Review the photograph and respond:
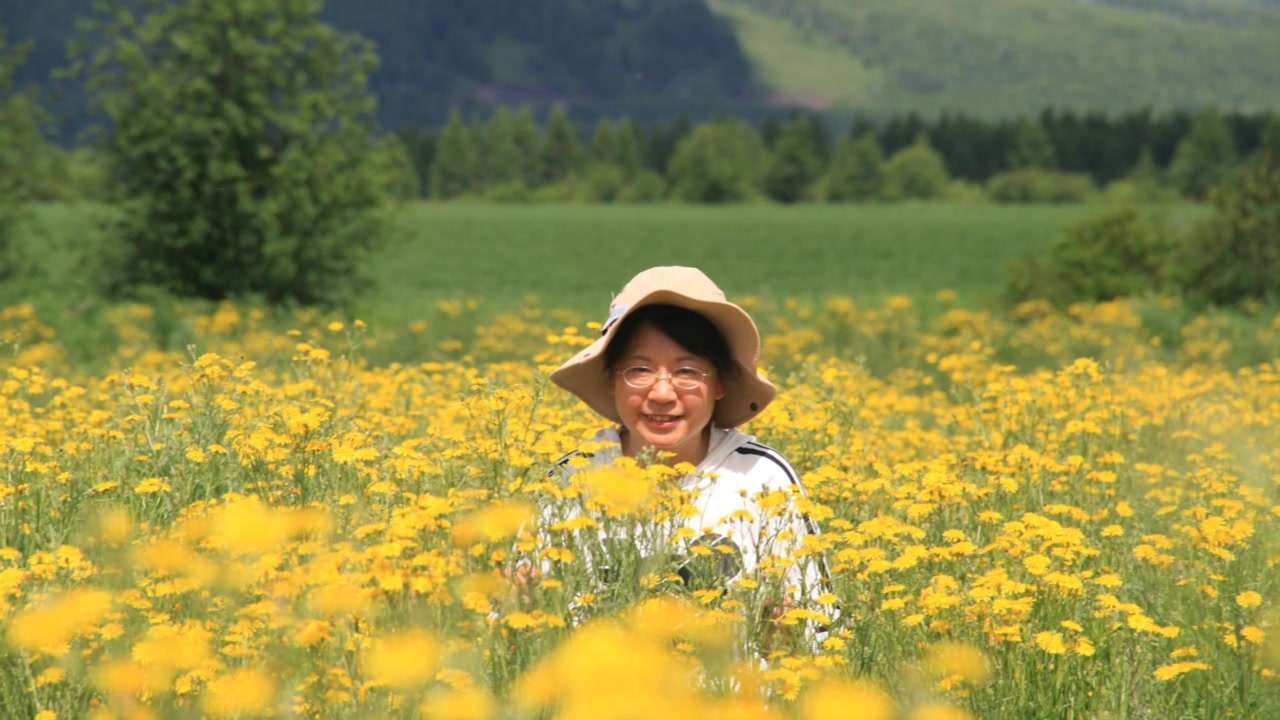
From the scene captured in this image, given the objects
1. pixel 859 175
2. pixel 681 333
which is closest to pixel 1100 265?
pixel 681 333

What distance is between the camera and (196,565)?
232 centimetres

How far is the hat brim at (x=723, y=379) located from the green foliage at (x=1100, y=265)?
65.7ft

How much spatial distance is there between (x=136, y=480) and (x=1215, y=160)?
113 m

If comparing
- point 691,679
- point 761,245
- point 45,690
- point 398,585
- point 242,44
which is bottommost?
Answer: point 761,245

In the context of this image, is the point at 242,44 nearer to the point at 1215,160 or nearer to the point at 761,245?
the point at 761,245

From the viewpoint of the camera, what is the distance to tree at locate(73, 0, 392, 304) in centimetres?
1617

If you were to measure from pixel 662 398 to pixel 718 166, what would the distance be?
9609cm

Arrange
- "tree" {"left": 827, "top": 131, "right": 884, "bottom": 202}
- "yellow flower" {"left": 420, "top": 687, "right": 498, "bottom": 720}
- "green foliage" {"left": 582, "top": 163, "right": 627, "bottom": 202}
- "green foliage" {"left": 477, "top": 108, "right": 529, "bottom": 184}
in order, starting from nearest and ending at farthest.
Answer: "yellow flower" {"left": 420, "top": 687, "right": 498, "bottom": 720}
"tree" {"left": 827, "top": 131, "right": 884, "bottom": 202}
"green foliage" {"left": 582, "top": 163, "right": 627, "bottom": 202}
"green foliage" {"left": 477, "top": 108, "right": 529, "bottom": 184}

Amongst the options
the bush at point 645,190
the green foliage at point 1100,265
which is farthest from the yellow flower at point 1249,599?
the bush at point 645,190

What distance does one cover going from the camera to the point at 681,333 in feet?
11.7

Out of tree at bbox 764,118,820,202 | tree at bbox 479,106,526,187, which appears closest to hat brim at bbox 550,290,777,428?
tree at bbox 764,118,820,202

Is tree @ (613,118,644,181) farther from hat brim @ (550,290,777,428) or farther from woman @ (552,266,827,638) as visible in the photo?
woman @ (552,266,827,638)

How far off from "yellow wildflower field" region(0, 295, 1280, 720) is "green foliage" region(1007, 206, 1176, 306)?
1822 cm

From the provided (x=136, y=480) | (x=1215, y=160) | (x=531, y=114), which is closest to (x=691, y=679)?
(x=136, y=480)
